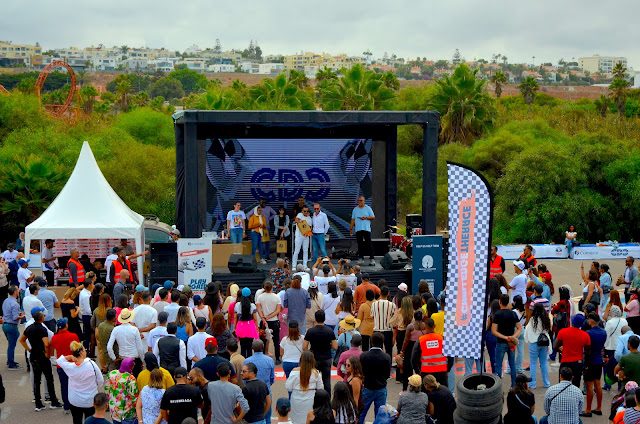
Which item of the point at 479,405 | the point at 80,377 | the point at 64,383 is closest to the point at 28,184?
the point at 64,383

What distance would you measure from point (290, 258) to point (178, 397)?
474 inches

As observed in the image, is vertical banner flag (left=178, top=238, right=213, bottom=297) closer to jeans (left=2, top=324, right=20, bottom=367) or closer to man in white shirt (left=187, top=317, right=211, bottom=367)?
jeans (left=2, top=324, right=20, bottom=367)

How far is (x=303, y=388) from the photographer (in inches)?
316

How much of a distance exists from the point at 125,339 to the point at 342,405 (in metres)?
3.27

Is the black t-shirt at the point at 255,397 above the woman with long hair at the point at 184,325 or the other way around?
the other way around

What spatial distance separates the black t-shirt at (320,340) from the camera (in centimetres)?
937

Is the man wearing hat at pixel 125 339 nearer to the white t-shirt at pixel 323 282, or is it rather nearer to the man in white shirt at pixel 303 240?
the white t-shirt at pixel 323 282

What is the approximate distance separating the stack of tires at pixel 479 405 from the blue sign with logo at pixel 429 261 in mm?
7867

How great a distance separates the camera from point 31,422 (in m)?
9.94

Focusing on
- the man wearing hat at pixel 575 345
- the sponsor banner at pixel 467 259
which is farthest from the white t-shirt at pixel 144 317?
the man wearing hat at pixel 575 345

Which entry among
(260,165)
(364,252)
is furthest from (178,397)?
(260,165)

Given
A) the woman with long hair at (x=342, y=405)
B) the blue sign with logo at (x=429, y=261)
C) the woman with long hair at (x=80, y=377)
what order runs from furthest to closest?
the blue sign with logo at (x=429, y=261) < the woman with long hair at (x=80, y=377) < the woman with long hair at (x=342, y=405)

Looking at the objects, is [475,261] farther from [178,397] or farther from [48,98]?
[48,98]

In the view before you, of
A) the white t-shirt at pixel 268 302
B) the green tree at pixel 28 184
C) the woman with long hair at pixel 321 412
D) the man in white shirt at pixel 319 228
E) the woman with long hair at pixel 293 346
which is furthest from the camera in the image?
the green tree at pixel 28 184
